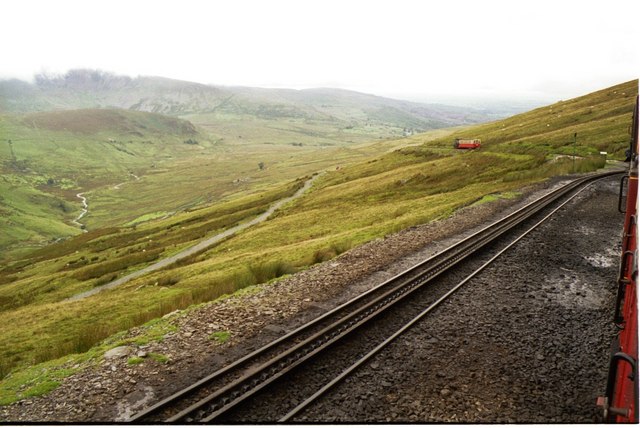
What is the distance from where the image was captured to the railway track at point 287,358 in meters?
8.36

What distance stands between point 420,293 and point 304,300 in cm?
424

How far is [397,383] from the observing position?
938 centimetres

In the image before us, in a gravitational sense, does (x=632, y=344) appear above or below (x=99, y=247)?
above

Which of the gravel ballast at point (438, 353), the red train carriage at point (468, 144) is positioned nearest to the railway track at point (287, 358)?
the gravel ballast at point (438, 353)

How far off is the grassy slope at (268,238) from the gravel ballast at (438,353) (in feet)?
12.8

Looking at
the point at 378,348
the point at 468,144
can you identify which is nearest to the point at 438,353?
the point at 378,348

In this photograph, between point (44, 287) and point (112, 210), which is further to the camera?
point (112, 210)

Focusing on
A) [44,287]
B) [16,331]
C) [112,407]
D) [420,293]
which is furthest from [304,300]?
[44,287]

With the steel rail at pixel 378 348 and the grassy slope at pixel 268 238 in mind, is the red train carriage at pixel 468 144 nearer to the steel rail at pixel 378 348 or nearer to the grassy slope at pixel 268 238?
the grassy slope at pixel 268 238

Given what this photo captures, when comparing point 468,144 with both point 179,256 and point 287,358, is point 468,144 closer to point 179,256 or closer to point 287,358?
point 179,256

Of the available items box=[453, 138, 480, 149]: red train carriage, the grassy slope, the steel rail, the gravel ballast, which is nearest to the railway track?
the steel rail

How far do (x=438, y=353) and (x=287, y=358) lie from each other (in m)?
4.03

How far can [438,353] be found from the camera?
34.9 feet

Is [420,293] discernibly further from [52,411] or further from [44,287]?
[44,287]
